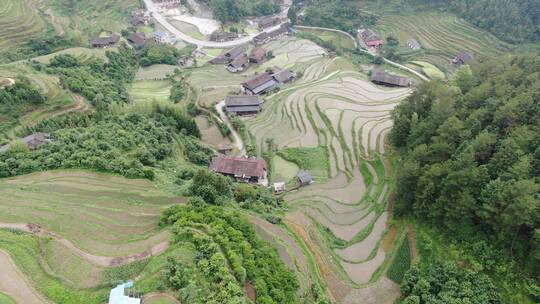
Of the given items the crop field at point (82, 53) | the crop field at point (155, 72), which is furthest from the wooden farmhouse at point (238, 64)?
the crop field at point (82, 53)

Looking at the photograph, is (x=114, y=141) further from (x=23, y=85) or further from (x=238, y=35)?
(x=238, y=35)

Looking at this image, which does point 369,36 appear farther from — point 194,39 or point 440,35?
point 194,39

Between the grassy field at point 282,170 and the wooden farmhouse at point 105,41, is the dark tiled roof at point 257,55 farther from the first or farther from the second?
the grassy field at point 282,170

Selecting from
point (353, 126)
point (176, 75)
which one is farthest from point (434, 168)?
point (176, 75)

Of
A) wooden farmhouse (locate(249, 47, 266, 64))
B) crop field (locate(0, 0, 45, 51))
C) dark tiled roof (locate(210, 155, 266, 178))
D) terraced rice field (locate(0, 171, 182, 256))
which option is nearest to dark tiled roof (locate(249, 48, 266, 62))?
wooden farmhouse (locate(249, 47, 266, 64))

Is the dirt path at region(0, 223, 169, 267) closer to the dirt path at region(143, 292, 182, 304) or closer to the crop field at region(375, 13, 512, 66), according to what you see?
the dirt path at region(143, 292, 182, 304)
